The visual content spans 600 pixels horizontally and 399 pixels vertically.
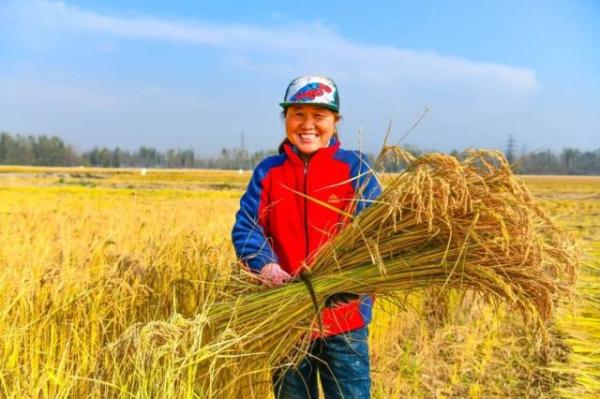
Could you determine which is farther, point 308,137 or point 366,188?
point 308,137

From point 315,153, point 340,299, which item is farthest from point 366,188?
point 340,299

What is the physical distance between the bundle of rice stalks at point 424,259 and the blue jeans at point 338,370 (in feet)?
0.36

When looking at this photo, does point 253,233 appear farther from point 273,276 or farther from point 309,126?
point 309,126

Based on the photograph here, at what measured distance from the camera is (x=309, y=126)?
1805 millimetres

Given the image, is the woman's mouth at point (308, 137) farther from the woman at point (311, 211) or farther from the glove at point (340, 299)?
the glove at point (340, 299)

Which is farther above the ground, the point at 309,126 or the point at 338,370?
the point at 309,126

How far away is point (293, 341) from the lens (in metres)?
1.69

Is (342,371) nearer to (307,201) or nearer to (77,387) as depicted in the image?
(307,201)

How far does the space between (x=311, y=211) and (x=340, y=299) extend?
0.29 meters

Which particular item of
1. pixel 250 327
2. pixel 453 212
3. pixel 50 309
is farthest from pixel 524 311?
pixel 50 309

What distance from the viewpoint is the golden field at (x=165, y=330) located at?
164 cm

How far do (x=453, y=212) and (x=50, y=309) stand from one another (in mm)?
1546

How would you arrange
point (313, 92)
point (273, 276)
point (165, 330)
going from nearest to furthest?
point (165, 330), point (273, 276), point (313, 92)

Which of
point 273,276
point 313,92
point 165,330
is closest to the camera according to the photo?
Answer: point 165,330
